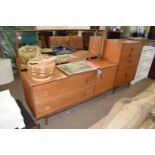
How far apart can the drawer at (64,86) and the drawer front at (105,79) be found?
0.15 meters

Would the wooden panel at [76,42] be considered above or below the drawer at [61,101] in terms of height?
above

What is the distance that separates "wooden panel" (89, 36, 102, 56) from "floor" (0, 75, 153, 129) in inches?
33.1

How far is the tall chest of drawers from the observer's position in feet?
7.64

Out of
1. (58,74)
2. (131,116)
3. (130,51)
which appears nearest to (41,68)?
(58,74)

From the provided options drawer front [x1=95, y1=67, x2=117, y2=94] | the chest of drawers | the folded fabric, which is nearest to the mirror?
drawer front [x1=95, y1=67, x2=117, y2=94]

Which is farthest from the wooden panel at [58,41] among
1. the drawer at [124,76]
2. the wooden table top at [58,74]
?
the drawer at [124,76]

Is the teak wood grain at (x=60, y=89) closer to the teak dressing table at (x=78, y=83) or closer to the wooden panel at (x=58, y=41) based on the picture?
the teak dressing table at (x=78, y=83)

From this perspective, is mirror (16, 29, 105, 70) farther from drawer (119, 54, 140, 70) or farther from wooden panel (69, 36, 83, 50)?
drawer (119, 54, 140, 70)

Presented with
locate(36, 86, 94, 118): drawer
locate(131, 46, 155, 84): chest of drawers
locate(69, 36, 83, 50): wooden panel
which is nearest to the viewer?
locate(36, 86, 94, 118): drawer

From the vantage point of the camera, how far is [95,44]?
2395mm

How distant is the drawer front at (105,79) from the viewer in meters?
2.22

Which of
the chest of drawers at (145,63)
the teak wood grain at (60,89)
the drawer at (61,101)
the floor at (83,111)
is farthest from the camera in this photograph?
the chest of drawers at (145,63)

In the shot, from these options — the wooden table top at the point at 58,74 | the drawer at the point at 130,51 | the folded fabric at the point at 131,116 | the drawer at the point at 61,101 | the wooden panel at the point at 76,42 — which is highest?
the wooden panel at the point at 76,42

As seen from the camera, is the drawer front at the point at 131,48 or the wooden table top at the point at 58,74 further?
the drawer front at the point at 131,48
